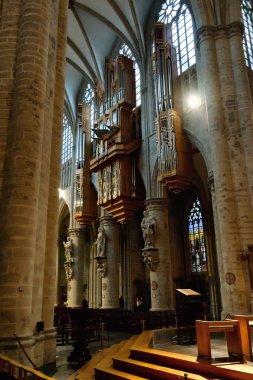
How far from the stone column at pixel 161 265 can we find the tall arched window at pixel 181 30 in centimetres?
714

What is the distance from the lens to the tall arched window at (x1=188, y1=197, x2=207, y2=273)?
65.0ft

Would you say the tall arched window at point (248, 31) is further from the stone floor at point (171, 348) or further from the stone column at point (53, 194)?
the stone floor at point (171, 348)

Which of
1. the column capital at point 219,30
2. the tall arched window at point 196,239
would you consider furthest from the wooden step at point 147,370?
the tall arched window at point 196,239

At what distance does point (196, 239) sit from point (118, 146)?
24.2 feet

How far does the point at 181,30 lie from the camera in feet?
60.2

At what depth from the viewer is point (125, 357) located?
6547 millimetres

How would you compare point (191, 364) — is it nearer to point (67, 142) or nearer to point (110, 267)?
point (110, 267)

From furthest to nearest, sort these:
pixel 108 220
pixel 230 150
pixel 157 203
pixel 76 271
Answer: pixel 76 271 → pixel 108 220 → pixel 157 203 → pixel 230 150

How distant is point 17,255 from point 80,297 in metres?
16.7

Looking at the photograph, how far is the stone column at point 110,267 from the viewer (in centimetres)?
1936

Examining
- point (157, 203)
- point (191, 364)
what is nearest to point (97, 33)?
point (157, 203)

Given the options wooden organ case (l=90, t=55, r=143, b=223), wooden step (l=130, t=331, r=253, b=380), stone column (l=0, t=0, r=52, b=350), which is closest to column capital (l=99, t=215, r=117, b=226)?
wooden organ case (l=90, t=55, r=143, b=223)

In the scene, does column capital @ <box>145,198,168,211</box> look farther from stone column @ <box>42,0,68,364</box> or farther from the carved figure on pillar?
the carved figure on pillar

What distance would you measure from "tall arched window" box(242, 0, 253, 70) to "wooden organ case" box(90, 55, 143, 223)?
656 cm
